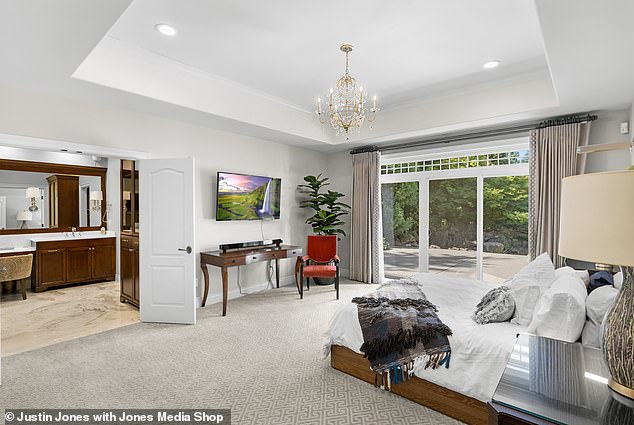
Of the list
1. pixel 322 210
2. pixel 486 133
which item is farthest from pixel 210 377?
pixel 486 133

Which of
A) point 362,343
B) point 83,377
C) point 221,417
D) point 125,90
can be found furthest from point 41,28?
point 362,343

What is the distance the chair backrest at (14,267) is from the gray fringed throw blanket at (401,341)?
5.02 m

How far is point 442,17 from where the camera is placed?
2.84 m

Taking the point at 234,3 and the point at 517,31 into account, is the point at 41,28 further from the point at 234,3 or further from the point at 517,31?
the point at 517,31

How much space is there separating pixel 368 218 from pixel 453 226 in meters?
1.43

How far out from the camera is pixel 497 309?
244 centimetres

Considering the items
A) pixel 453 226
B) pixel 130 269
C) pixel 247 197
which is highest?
pixel 247 197

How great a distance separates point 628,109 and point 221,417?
5.19m

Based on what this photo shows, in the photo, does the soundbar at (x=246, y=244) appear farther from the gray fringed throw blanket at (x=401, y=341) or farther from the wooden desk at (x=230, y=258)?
the gray fringed throw blanket at (x=401, y=341)

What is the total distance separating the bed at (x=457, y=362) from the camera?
2.06 metres

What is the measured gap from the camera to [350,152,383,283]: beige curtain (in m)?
6.10

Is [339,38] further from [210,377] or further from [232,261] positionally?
[210,377]

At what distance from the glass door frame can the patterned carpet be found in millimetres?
2666

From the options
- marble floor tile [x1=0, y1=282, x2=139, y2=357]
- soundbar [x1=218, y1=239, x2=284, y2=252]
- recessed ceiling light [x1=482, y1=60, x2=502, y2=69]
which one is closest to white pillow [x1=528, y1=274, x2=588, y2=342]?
recessed ceiling light [x1=482, y1=60, x2=502, y2=69]
